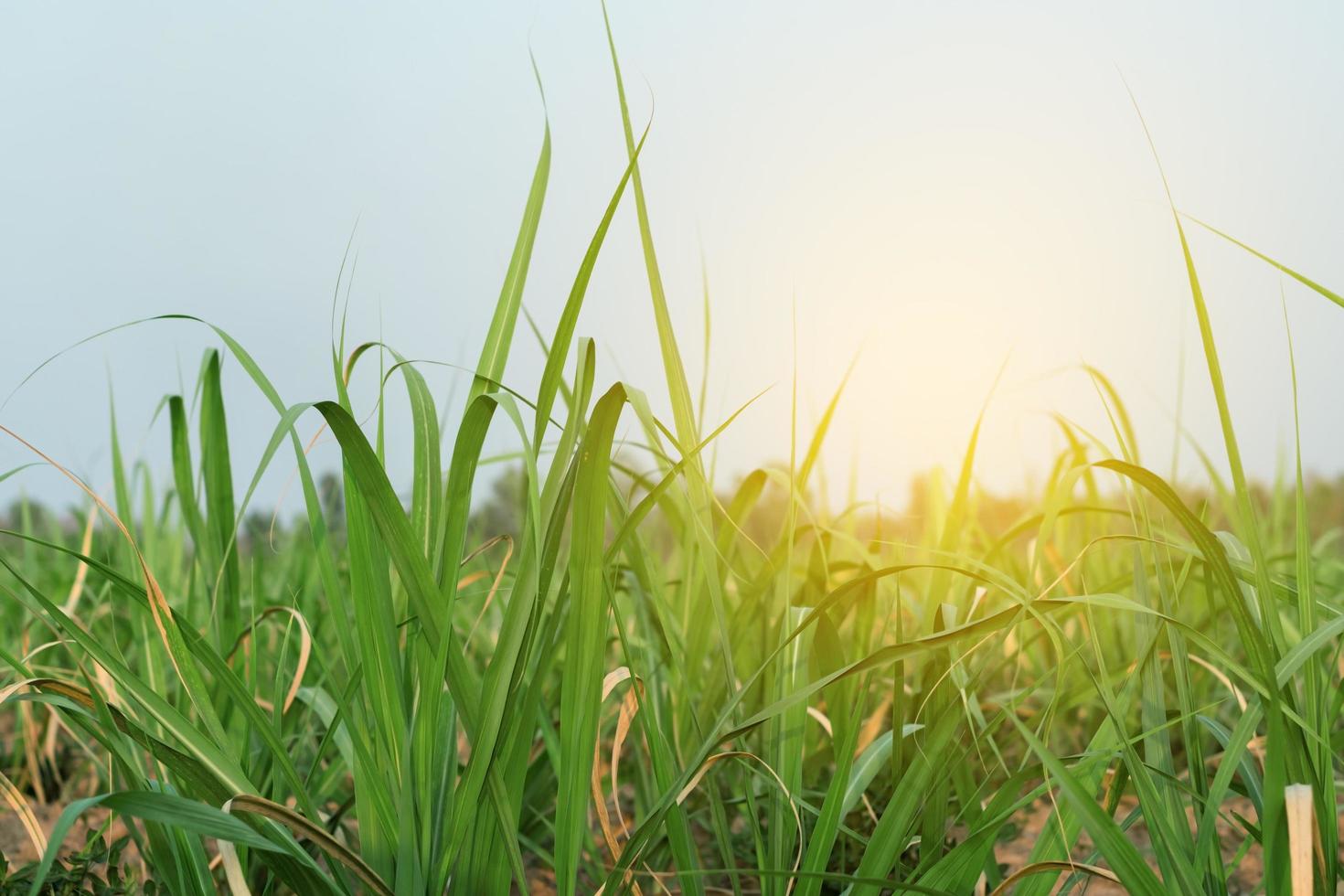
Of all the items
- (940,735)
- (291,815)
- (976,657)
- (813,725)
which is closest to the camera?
(291,815)

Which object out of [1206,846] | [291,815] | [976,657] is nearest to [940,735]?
[1206,846]

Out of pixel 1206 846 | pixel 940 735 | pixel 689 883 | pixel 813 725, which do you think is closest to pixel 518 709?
pixel 689 883

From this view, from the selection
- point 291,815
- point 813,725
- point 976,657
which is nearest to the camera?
point 291,815

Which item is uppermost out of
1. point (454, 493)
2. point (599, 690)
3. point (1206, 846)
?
point (454, 493)

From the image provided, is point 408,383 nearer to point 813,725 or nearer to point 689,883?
point 689,883

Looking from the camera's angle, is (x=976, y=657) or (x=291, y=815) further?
(x=976, y=657)

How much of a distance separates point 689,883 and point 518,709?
0.63ft

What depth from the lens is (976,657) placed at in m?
1.65

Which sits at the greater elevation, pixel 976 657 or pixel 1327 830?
pixel 1327 830

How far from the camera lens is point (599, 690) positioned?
683mm

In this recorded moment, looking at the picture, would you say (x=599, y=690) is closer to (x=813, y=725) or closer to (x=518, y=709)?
(x=518, y=709)

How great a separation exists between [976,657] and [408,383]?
1.22 m

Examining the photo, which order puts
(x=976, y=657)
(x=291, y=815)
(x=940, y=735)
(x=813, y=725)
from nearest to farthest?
(x=291, y=815)
(x=940, y=735)
(x=813, y=725)
(x=976, y=657)

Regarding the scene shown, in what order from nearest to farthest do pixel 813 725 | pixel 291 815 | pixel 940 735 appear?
pixel 291 815 → pixel 940 735 → pixel 813 725
